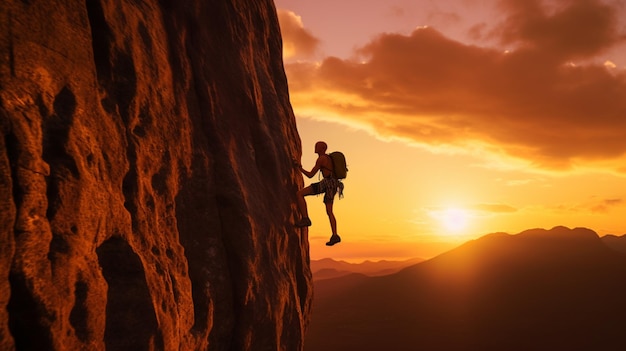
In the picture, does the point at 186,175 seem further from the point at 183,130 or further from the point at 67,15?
the point at 67,15

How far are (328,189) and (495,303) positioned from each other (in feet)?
328

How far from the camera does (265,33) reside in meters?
16.6

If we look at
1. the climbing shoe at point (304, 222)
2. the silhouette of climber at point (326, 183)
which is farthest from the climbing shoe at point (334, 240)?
the climbing shoe at point (304, 222)

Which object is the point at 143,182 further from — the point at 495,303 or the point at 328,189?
the point at 495,303

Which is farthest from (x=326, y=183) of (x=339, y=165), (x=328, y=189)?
(x=339, y=165)

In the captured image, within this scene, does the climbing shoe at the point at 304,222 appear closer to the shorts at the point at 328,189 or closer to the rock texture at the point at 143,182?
the rock texture at the point at 143,182

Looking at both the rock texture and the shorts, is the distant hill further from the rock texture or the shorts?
the rock texture

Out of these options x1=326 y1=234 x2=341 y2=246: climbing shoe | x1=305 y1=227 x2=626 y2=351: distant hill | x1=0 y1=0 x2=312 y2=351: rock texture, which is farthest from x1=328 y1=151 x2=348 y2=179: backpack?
x1=305 y1=227 x2=626 y2=351: distant hill

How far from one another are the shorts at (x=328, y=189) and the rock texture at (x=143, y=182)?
1158 mm

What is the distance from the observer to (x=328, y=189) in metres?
14.4

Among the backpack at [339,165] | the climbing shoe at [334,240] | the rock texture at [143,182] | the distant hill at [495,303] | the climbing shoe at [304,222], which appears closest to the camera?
the rock texture at [143,182]

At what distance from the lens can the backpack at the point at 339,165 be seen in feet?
47.6

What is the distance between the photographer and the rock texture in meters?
6.05

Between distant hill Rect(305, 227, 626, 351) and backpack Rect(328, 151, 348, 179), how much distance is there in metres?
69.5
